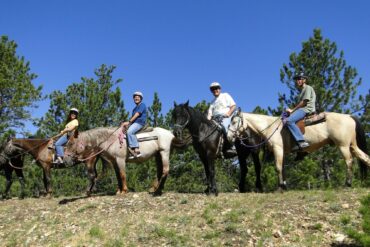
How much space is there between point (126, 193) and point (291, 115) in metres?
5.17

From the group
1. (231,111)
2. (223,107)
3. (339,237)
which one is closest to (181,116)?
(223,107)

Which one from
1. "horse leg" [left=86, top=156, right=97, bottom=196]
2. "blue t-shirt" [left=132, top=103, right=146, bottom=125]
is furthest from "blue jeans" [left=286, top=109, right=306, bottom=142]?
"horse leg" [left=86, top=156, right=97, bottom=196]

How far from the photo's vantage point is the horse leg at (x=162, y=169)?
11.3 meters

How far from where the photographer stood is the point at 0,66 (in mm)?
25375

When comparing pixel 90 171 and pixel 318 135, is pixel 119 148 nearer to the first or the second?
pixel 90 171

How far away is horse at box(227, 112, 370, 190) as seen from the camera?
36.0ft

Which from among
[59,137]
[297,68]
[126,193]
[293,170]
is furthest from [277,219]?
[297,68]

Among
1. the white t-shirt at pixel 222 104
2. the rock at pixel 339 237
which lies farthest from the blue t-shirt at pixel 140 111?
the rock at pixel 339 237

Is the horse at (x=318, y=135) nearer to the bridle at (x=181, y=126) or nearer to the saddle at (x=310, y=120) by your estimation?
the saddle at (x=310, y=120)

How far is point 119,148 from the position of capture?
38.2ft

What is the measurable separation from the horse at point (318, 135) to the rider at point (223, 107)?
20 cm

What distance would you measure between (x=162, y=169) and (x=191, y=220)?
10.5 ft

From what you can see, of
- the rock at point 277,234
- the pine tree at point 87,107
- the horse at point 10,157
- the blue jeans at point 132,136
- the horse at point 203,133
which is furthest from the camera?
the pine tree at point 87,107

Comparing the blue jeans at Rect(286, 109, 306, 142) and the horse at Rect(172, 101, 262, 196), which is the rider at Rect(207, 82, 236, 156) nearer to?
the horse at Rect(172, 101, 262, 196)
